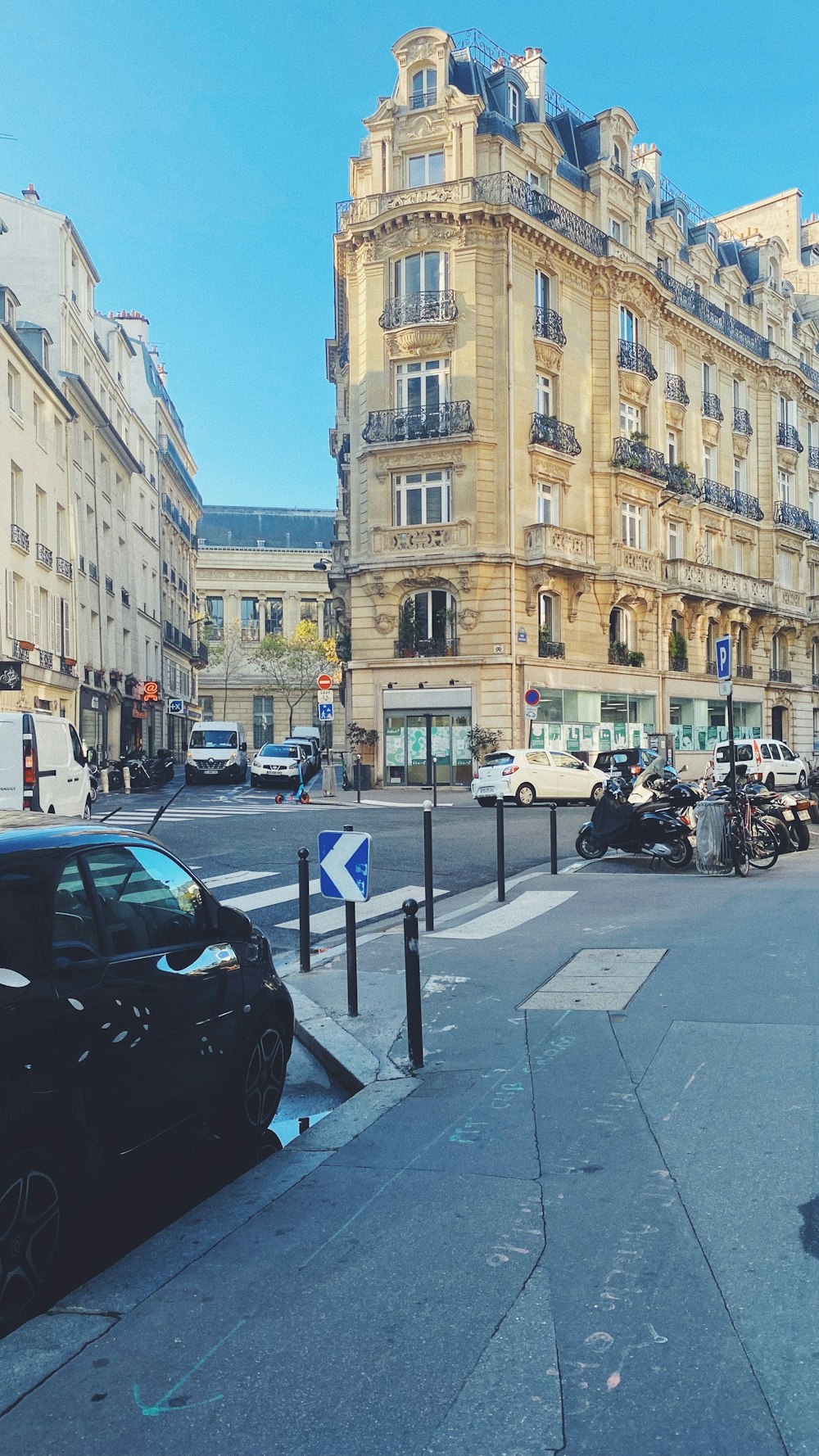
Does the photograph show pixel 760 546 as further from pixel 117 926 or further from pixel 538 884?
pixel 117 926

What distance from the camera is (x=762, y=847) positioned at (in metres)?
13.5

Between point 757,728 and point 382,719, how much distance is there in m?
20.9

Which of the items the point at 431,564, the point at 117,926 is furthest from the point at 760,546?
the point at 117,926

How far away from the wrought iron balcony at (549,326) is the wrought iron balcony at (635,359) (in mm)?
3248

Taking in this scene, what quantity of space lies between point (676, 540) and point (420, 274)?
14331mm

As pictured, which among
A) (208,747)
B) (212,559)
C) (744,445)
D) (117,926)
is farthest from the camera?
(212,559)

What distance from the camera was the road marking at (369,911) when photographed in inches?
417

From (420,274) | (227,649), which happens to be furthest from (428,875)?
(227,649)

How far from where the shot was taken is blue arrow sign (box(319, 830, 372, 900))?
690 cm

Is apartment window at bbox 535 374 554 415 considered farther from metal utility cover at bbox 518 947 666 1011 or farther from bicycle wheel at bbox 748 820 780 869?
metal utility cover at bbox 518 947 666 1011

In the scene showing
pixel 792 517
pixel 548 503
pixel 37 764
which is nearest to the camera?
pixel 37 764

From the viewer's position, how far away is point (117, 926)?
13.3ft

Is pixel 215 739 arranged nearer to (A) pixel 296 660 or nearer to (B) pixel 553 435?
(B) pixel 553 435

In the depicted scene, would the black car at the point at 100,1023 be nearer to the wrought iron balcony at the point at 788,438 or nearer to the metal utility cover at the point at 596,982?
the metal utility cover at the point at 596,982
